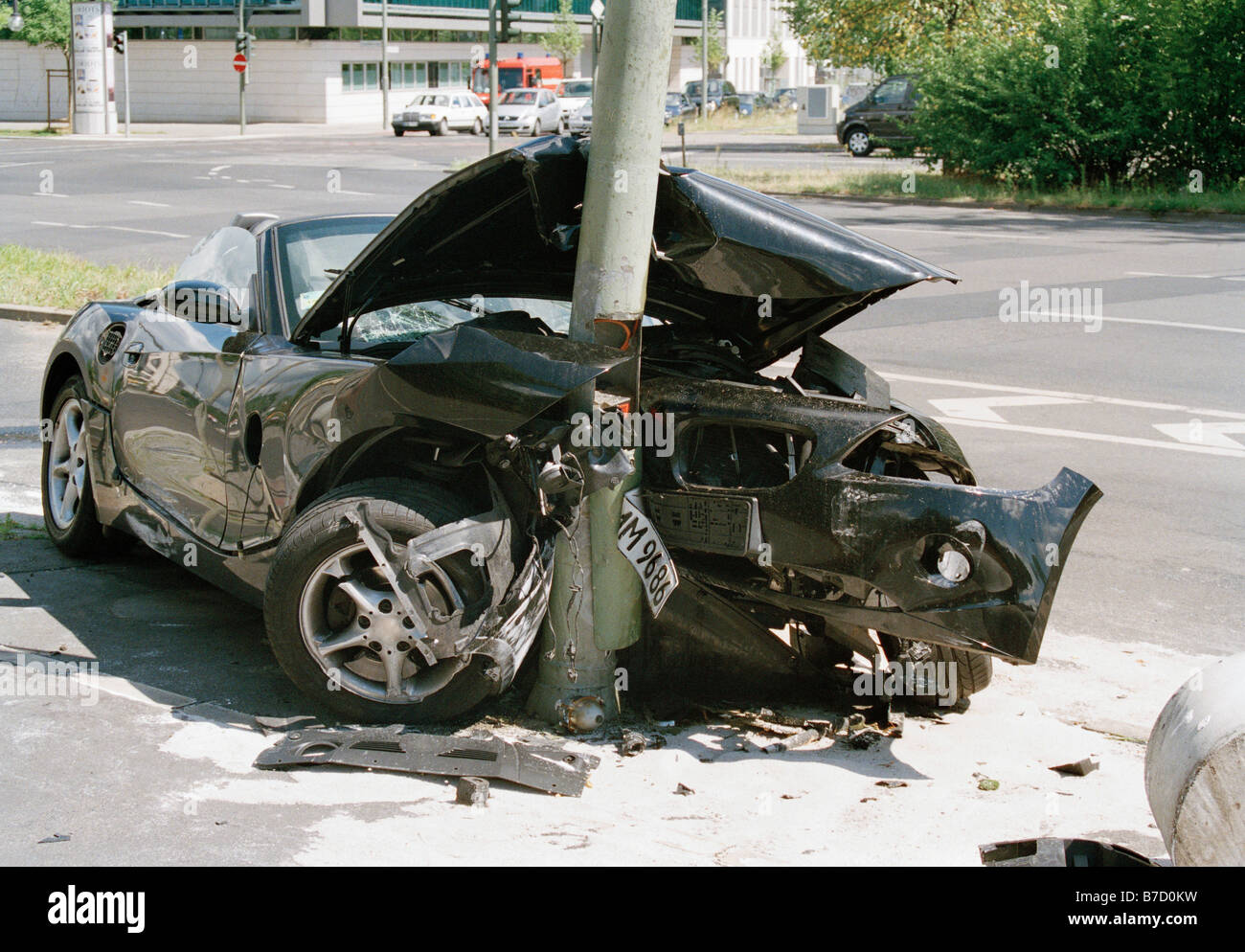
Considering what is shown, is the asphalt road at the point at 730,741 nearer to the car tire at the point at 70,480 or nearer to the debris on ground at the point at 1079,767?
the debris on ground at the point at 1079,767

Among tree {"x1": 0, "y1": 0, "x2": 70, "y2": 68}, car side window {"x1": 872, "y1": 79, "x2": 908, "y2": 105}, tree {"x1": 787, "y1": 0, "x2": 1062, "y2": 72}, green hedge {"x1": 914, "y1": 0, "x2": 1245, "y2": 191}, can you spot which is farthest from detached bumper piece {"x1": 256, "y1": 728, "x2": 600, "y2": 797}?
tree {"x1": 0, "y1": 0, "x2": 70, "y2": 68}

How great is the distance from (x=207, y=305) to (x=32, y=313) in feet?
30.5

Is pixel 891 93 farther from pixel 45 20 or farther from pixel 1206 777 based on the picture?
pixel 1206 777

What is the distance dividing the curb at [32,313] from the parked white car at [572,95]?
41.7 meters

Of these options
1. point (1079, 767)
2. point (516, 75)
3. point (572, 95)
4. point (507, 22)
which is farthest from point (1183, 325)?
point (516, 75)

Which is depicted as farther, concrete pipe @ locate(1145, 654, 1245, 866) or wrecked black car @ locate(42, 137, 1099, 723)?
wrecked black car @ locate(42, 137, 1099, 723)

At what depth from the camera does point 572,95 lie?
193 ft

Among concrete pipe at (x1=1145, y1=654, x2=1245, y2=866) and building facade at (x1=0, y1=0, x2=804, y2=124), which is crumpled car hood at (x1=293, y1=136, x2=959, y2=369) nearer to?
concrete pipe at (x1=1145, y1=654, x2=1245, y2=866)

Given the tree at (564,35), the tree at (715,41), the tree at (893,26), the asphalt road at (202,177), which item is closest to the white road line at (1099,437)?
the asphalt road at (202,177)

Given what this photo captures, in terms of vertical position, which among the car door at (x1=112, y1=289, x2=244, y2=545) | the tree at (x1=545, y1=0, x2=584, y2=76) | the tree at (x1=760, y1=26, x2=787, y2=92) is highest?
the tree at (x1=760, y1=26, x2=787, y2=92)

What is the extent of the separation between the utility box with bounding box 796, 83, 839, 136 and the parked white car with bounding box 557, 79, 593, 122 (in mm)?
8956

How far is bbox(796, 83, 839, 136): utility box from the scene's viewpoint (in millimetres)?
58375

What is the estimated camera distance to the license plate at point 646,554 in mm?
4473

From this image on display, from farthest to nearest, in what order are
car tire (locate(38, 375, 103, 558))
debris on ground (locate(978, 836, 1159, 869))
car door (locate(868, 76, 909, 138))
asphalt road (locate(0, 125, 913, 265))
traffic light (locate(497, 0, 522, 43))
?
car door (locate(868, 76, 909, 138)) < traffic light (locate(497, 0, 522, 43)) < asphalt road (locate(0, 125, 913, 265)) < car tire (locate(38, 375, 103, 558)) < debris on ground (locate(978, 836, 1159, 869))
